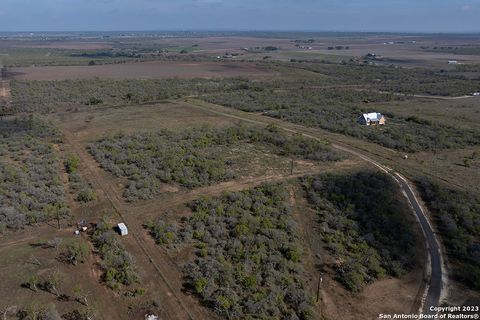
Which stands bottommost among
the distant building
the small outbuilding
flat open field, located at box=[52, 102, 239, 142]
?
the small outbuilding

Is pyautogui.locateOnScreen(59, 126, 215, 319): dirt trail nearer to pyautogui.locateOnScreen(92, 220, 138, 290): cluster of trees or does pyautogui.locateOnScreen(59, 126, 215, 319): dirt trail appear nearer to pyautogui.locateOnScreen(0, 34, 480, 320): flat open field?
pyautogui.locateOnScreen(0, 34, 480, 320): flat open field

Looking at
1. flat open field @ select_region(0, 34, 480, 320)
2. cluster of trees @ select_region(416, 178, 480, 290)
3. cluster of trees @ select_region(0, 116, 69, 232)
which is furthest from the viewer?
cluster of trees @ select_region(0, 116, 69, 232)

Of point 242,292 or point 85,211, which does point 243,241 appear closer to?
point 242,292

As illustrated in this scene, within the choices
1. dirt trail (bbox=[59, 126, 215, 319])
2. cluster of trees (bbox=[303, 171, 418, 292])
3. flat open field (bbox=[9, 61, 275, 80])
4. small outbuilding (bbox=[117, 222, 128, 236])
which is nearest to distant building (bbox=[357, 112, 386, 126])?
cluster of trees (bbox=[303, 171, 418, 292])

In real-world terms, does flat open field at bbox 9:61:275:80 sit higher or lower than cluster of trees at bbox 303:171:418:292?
higher

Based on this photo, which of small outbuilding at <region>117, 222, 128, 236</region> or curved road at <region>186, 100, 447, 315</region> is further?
small outbuilding at <region>117, 222, 128, 236</region>

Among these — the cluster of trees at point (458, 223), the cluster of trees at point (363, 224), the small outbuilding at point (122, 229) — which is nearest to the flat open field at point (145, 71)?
the cluster of trees at point (363, 224)

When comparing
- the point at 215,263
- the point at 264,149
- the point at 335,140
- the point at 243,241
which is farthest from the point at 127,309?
the point at 335,140

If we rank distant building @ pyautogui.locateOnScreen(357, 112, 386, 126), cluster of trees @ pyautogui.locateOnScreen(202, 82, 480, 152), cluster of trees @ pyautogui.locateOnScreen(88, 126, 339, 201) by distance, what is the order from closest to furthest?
cluster of trees @ pyautogui.locateOnScreen(88, 126, 339, 201)
cluster of trees @ pyautogui.locateOnScreen(202, 82, 480, 152)
distant building @ pyautogui.locateOnScreen(357, 112, 386, 126)
